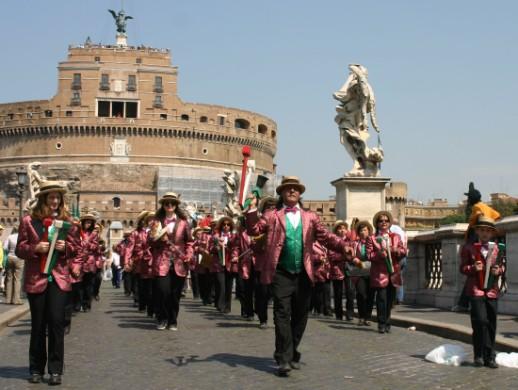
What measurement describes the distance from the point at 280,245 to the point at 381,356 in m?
1.59

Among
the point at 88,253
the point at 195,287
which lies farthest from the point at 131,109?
the point at 88,253

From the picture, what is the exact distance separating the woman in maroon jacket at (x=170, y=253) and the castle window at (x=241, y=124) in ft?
320

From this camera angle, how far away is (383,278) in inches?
428

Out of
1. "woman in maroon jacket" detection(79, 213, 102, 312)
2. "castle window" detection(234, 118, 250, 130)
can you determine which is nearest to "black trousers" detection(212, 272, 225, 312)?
"woman in maroon jacket" detection(79, 213, 102, 312)

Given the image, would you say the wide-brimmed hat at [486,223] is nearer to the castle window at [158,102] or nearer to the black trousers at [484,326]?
the black trousers at [484,326]

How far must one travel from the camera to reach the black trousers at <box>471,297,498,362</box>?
25.9ft

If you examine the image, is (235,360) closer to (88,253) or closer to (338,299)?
(338,299)

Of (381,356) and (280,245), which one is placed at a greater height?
(280,245)

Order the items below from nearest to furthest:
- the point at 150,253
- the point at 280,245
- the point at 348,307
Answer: the point at 280,245
the point at 150,253
the point at 348,307

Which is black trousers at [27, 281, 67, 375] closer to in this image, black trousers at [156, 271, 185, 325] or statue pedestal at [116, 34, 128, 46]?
black trousers at [156, 271, 185, 325]

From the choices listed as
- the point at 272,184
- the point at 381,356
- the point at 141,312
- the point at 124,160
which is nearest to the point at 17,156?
the point at 124,160

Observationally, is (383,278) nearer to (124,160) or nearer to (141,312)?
(141,312)

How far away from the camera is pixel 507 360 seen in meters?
7.93

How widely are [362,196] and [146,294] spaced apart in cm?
462
